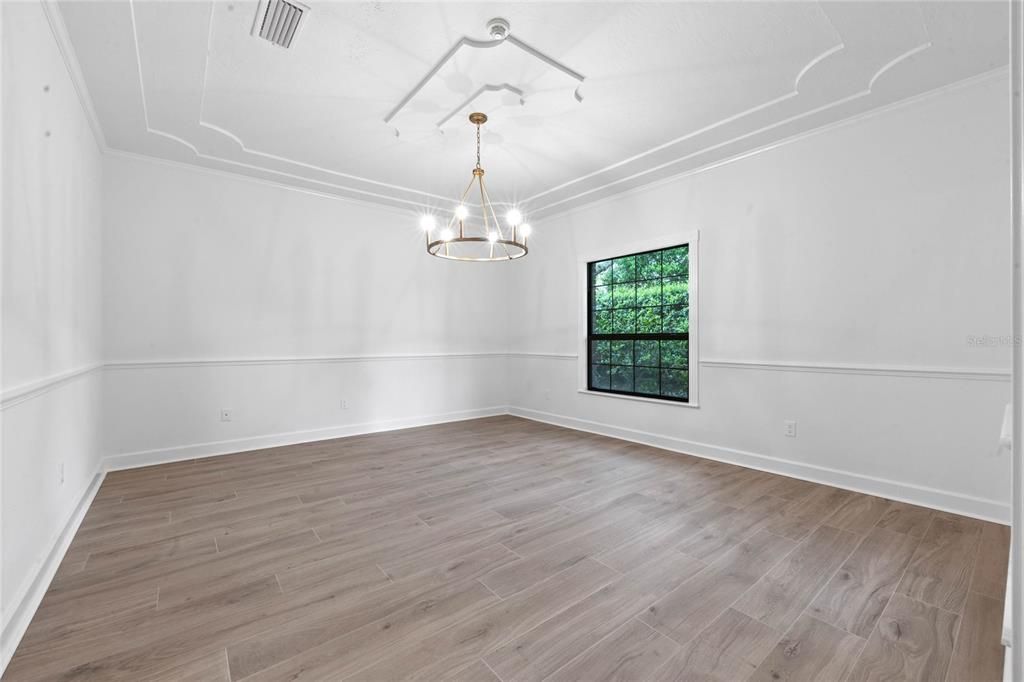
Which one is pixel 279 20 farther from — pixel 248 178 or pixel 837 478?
pixel 837 478

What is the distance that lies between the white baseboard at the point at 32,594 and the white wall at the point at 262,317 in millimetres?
1569

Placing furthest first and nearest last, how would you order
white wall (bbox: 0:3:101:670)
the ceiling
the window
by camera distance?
1. the window
2. the ceiling
3. white wall (bbox: 0:3:101:670)

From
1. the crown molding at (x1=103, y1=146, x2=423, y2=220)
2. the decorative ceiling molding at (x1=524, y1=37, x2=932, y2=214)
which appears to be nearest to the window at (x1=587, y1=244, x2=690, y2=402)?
the decorative ceiling molding at (x1=524, y1=37, x2=932, y2=214)

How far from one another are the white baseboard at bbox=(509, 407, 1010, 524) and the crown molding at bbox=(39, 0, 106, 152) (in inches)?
200

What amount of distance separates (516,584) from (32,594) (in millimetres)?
2005

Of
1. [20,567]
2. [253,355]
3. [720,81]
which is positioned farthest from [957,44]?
[253,355]

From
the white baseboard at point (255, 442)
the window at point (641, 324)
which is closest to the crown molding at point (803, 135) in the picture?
the window at point (641, 324)

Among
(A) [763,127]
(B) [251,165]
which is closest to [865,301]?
(A) [763,127]

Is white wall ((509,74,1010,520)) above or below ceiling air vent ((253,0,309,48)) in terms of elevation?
below

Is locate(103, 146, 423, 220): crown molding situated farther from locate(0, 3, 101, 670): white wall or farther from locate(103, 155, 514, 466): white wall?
locate(0, 3, 101, 670): white wall

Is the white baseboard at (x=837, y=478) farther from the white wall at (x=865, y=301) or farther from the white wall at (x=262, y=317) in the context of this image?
the white wall at (x=262, y=317)

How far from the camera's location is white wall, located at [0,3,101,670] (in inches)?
68.2

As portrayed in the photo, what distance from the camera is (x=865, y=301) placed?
3.22 meters

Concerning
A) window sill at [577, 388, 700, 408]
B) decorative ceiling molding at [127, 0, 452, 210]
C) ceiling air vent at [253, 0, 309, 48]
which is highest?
ceiling air vent at [253, 0, 309, 48]
